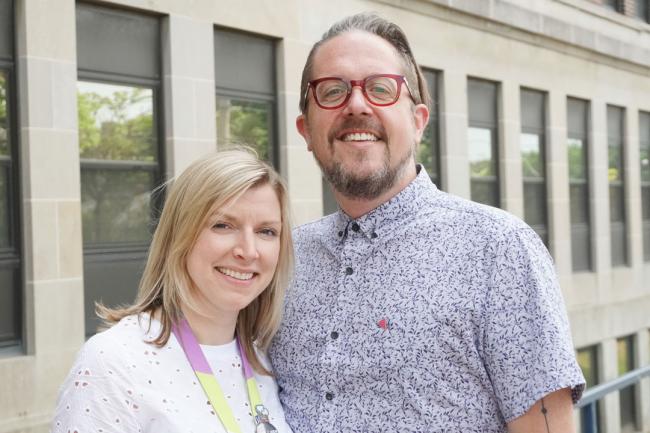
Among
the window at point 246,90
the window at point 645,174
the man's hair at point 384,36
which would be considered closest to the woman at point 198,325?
the man's hair at point 384,36

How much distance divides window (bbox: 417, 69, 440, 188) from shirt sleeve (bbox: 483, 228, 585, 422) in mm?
11469

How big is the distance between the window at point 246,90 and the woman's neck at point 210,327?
7122 mm

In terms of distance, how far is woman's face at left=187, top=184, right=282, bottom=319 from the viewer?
8.94 ft

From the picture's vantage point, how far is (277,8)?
416 inches

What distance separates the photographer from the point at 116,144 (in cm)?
909

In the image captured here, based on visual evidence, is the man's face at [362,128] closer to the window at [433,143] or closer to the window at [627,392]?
the window at [433,143]

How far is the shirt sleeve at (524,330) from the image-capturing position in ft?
7.82

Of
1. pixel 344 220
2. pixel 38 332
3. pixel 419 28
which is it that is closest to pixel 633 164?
pixel 419 28

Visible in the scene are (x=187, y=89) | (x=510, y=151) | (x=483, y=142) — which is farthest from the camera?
(x=510, y=151)

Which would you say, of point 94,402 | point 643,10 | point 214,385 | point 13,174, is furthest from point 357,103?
point 643,10

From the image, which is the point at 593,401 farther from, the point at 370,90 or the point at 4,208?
the point at 4,208

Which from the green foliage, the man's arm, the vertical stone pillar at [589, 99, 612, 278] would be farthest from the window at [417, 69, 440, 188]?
the man's arm

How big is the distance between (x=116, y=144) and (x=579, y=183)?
12.2m

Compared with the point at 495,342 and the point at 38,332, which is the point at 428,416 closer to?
the point at 495,342
